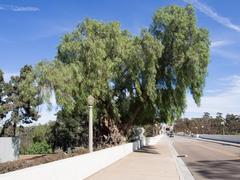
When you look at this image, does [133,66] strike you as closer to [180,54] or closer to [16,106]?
[180,54]

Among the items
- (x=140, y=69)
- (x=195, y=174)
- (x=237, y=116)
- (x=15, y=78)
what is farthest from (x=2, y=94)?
(x=237, y=116)

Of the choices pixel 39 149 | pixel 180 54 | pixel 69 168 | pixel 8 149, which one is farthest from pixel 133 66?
pixel 39 149

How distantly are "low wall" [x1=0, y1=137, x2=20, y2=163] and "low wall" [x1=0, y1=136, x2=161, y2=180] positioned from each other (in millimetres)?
10342

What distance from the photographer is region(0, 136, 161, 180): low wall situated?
1008 cm

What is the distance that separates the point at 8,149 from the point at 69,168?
1988 cm

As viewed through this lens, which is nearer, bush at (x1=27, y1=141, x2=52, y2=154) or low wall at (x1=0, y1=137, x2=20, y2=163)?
low wall at (x1=0, y1=137, x2=20, y2=163)

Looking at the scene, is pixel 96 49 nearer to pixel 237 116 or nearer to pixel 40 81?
pixel 40 81

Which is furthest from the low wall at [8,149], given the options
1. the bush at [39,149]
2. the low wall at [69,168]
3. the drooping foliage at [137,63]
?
the bush at [39,149]

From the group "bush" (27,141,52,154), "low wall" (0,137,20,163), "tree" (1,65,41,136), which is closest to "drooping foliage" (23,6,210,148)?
"low wall" (0,137,20,163)

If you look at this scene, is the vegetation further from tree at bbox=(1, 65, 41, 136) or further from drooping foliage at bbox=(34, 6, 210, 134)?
tree at bbox=(1, 65, 41, 136)

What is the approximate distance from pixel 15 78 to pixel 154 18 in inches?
928

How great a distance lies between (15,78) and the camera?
53688 millimetres

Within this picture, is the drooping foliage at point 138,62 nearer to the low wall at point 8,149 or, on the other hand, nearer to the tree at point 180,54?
the tree at point 180,54

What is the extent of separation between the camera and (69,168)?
45.9 feet
